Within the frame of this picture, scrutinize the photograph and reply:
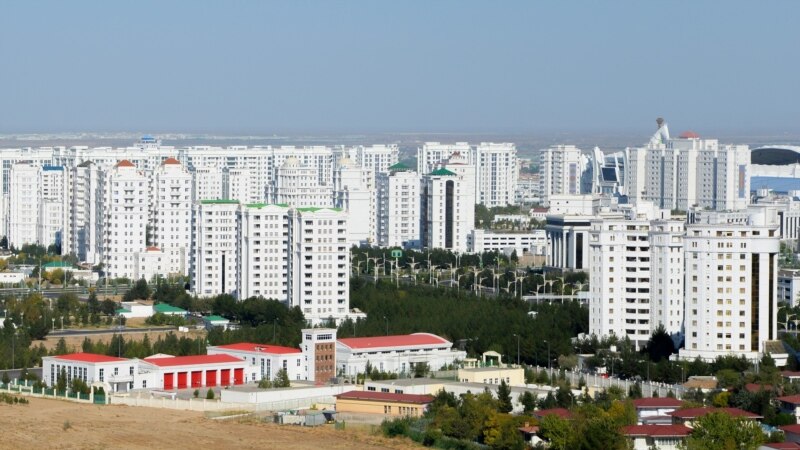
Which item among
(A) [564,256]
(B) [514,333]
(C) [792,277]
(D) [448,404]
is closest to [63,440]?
(D) [448,404]

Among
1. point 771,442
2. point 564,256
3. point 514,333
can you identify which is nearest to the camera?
point 771,442

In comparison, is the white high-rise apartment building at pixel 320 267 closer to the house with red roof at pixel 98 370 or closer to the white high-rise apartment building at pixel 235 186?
the house with red roof at pixel 98 370

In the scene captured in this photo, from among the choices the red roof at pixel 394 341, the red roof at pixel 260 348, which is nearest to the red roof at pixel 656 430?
the red roof at pixel 260 348

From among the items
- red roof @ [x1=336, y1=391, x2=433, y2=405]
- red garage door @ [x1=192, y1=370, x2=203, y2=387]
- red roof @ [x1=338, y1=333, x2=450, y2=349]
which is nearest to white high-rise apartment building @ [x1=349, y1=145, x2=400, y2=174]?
red roof @ [x1=338, y1=333, x2=450, y2=349]

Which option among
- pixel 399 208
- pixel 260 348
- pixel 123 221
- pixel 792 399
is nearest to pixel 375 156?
pixel 399 208

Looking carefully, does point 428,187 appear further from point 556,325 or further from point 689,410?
point 689,410

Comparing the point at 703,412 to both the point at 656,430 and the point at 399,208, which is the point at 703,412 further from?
the point at 399,208
